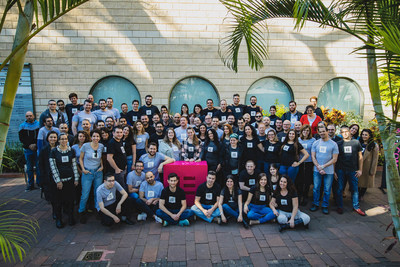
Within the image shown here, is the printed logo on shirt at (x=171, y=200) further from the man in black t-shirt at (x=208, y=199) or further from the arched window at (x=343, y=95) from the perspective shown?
the arched window at (x=343, y=95)

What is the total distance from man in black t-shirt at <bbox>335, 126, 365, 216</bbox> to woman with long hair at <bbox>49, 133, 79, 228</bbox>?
580 centimetres

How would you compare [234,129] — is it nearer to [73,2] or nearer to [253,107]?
[253,107]

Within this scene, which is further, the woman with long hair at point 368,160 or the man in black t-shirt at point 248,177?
the woman with long hair at point 368,160

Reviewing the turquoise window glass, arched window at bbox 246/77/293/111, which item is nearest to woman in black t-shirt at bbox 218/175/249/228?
arched window at bbox 246/77/293/111

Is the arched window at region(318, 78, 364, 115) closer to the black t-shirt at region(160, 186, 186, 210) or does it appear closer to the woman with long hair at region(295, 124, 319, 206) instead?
the woman with long hair at region(295, 124, 319, 206)

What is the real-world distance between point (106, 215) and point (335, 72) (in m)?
10.3

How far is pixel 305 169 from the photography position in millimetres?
6020

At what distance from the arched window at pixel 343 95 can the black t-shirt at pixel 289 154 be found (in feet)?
19.7

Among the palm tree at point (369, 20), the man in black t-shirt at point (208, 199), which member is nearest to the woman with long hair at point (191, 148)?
the man in black t-shirt at point (208, 199)

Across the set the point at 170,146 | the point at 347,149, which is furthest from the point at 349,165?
the point at 170,146

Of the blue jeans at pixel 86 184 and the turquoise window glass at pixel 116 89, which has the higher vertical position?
the turquoise window glass at pixel 116 89

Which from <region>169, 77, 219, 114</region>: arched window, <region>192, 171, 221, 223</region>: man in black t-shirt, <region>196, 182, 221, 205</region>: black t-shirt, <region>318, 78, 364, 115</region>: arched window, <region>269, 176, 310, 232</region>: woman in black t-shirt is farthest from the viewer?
<region>318, 78, 364, 115</region>: arched window

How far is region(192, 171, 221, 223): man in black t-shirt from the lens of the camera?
509 centimetres

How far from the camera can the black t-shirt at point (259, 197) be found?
512 cm
